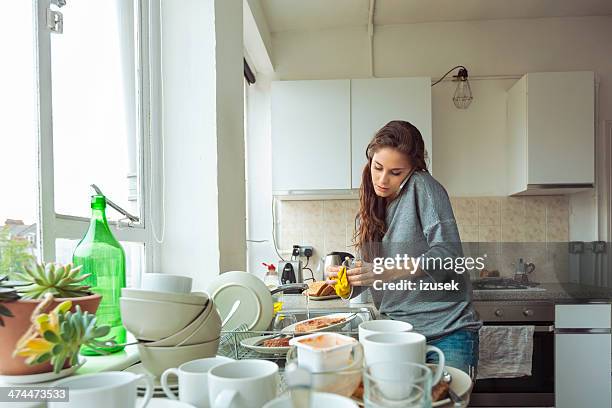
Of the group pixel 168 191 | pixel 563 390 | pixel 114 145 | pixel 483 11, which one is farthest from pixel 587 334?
pixel 114 145

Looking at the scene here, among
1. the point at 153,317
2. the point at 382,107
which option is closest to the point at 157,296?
the point at 153,317

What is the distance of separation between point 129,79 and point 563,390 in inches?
97.0

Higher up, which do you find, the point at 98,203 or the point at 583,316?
the point at 98,203

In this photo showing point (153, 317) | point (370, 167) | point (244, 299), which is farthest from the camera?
point (370, 167)

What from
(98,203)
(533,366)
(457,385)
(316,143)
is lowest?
(533,366)

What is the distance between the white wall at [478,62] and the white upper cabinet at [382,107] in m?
0.30

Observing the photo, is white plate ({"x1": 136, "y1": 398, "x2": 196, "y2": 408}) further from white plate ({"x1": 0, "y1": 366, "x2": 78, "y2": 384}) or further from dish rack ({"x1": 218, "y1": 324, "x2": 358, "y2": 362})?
dish rack ({"x1": 218, "y1": 324, "x2": 358, "y2": 362})

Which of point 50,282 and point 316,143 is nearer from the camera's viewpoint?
point 50,282

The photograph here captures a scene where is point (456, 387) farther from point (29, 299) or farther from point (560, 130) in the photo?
point (560, 130)

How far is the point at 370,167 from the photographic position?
166cm

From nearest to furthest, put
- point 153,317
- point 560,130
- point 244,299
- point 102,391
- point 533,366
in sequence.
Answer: point 102,391 → point 153,317 → point 244,299 → point 533,366 → point 560,130

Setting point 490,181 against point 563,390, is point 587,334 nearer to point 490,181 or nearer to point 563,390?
point 563,390

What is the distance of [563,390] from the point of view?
239 centimetres

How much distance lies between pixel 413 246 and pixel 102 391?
43.4 inches
